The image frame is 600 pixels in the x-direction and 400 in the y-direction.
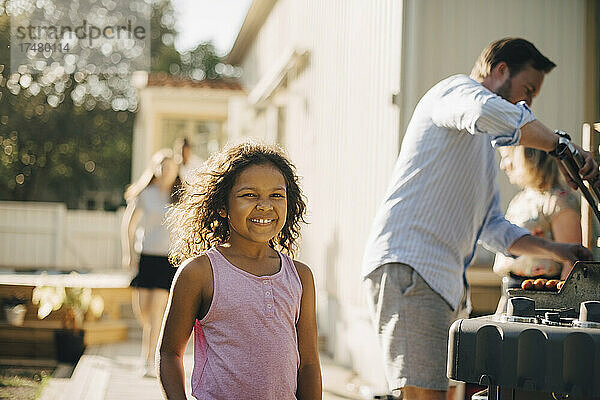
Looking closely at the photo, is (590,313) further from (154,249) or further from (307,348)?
(154,249)

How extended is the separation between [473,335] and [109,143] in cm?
2435

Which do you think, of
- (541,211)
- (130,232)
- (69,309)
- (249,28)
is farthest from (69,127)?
(541,211)

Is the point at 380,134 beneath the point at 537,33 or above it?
beneath

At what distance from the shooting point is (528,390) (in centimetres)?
177

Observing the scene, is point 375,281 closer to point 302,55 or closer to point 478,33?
point 478,33

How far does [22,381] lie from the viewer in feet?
22.1

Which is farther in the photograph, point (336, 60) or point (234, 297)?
point (336, 60)

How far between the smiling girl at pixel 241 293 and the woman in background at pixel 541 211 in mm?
1557

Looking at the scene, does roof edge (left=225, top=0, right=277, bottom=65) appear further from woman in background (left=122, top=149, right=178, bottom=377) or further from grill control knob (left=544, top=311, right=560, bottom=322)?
grill control knob (left=544, top=311, right=560, bottom=322)

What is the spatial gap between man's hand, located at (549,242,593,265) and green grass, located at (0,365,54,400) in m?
4.32

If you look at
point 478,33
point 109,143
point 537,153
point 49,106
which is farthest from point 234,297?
point 109,143

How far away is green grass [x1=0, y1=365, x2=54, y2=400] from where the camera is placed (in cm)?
615

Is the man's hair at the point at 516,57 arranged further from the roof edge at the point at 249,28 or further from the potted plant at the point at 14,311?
the roof edge at the point at 249,28

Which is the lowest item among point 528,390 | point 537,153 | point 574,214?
point 528,390
